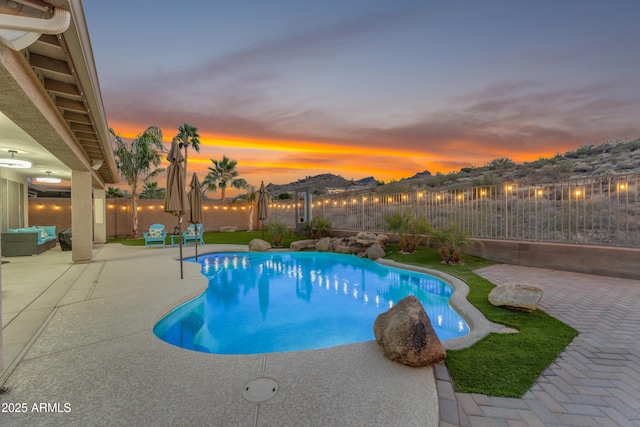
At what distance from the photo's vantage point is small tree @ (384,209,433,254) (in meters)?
10.1

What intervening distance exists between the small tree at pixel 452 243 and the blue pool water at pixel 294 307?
52.8 inches

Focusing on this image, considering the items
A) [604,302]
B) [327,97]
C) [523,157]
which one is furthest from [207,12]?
[523,157]

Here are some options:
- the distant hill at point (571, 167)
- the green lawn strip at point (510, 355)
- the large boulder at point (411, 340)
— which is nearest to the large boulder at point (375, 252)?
the green lawn strip at point (510, 355)

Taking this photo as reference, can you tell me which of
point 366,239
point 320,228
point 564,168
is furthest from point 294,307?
point 564,168

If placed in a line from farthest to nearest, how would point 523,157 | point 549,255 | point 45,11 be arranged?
point 523,157 → point 549,255 → point 45,11

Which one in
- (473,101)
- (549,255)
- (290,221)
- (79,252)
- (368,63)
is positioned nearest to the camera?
(549,255)

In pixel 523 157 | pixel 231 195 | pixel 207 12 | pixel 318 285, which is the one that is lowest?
pixel 318 285

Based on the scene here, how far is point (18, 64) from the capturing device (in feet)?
10.2

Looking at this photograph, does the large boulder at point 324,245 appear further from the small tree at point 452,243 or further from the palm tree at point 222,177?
the palm tree at point 222,177

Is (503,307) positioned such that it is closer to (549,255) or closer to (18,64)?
(549,255)

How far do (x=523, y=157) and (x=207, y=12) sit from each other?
67.2 ft

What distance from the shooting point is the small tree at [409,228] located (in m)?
10.1

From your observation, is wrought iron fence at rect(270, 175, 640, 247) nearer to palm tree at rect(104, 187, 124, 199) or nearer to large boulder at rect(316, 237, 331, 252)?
large boulder at rect(316, 237, 331, 252)

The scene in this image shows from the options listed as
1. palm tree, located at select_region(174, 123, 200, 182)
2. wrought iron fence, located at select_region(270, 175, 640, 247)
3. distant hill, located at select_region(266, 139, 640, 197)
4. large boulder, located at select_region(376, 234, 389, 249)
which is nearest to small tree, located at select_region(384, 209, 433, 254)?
large boulder, located at select_region(376, 234, 389, 249)
